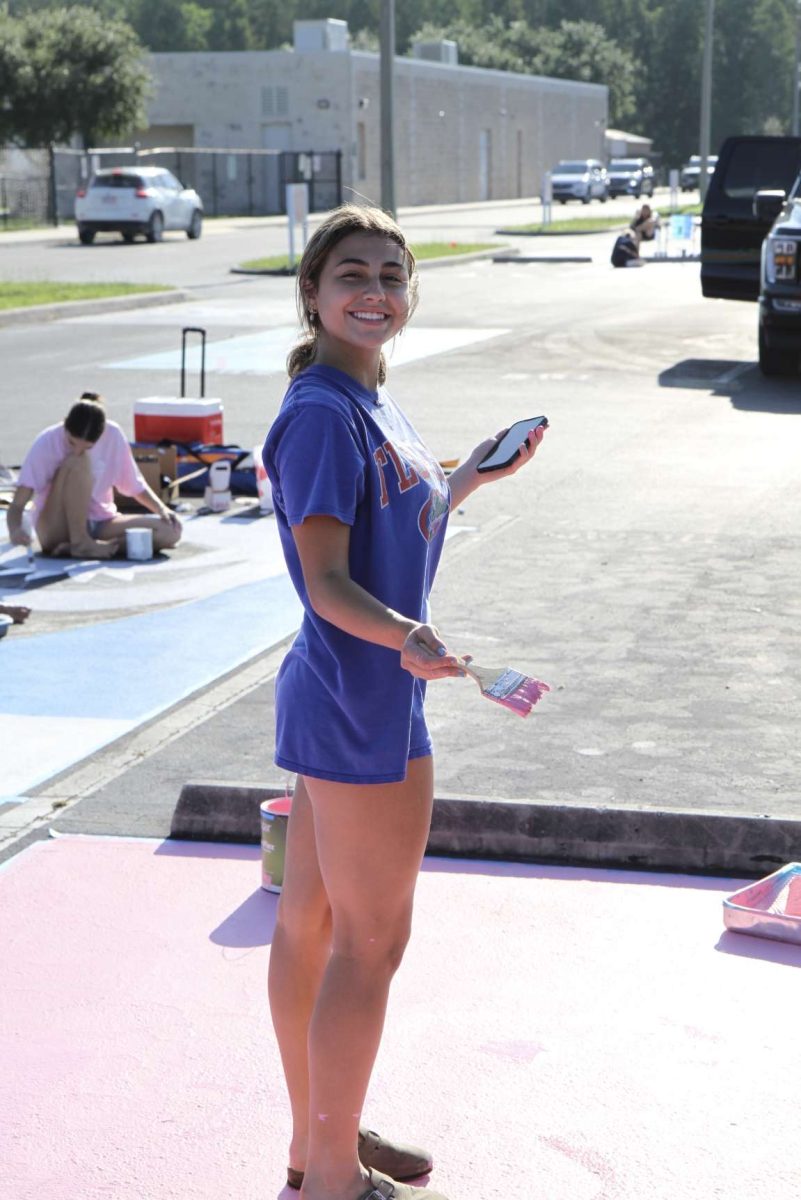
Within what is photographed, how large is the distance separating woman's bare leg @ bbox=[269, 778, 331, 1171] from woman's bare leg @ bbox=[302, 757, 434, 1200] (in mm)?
79

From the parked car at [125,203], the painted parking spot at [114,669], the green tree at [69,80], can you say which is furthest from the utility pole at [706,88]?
the painted parking spot at [114,669]

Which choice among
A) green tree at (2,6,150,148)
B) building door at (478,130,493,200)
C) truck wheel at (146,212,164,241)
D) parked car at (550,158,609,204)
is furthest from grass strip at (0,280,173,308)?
building door at (478,130,493,200)

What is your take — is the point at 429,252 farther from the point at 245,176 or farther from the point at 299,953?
the point at 299,953

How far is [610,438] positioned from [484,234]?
3559cm

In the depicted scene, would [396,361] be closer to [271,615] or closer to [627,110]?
[271,615]

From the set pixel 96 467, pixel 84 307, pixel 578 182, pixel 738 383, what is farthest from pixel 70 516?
pixel 578 182

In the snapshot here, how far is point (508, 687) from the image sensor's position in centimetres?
287

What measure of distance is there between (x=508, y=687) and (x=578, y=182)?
72.6m

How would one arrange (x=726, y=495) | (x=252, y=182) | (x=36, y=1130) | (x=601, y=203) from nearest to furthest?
(x=36, y=1130) → (x=726, y=495) → (x=252, y=182) → (x=601, y=203)

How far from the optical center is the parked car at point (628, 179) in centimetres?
8219

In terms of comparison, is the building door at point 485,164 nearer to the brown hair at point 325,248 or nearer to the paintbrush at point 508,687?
the brown hair at point 325,248

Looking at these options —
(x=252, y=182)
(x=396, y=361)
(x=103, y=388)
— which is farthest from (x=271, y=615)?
(x=252, y=182)

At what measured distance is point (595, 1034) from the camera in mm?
4012

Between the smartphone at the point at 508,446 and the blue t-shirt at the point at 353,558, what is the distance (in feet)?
1.54
